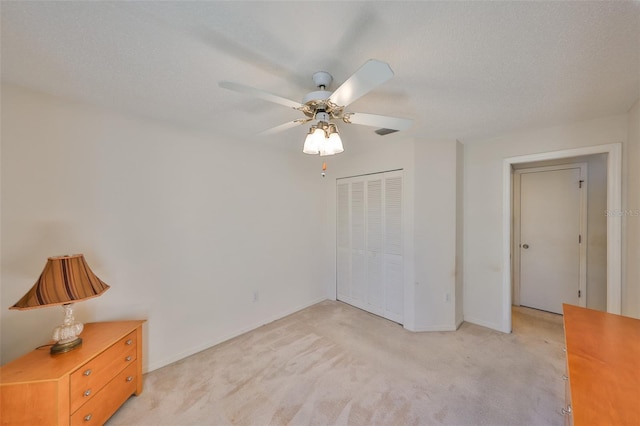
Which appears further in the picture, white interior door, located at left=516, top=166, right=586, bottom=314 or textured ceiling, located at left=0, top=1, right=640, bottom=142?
white interior door, located at left=516, top=166, right=586, bottom=314

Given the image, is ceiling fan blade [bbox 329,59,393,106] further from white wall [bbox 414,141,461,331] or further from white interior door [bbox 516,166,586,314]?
white interior door [bbox 516,166,586,314]

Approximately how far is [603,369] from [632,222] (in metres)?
A: 1.74

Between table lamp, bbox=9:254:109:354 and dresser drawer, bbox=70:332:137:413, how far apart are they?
7.4 inches

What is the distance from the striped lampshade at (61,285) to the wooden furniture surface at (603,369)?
247cm

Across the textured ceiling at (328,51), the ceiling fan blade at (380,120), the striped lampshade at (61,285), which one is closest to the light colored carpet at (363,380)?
the striped lampshade at (61,285)

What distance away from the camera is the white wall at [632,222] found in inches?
72.1

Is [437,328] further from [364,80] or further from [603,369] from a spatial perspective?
[364,80]

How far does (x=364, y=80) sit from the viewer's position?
3.26ft

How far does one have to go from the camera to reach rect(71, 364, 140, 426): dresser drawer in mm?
1426

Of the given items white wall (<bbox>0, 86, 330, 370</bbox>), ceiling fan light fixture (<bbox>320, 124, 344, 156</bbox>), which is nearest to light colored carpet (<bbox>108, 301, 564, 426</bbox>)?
white wall (<bbox>0, 86, 330, 370</bbox>)

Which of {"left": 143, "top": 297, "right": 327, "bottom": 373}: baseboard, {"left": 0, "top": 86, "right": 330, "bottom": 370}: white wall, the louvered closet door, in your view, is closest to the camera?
{"left": 0, "top": 86, "right": 330, "bottom": 370}: white wall

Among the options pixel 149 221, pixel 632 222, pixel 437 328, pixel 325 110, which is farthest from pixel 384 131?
pixel 149 221

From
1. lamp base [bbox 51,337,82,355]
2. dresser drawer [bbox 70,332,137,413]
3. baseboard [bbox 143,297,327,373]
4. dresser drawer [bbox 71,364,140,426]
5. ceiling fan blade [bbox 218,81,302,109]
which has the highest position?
ceiling fan blade [bbox 218,81,302,109]

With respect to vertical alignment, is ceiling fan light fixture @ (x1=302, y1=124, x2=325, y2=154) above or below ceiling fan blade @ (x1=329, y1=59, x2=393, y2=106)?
below
